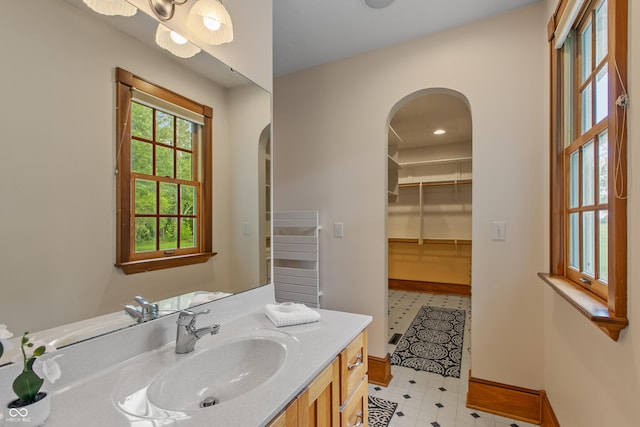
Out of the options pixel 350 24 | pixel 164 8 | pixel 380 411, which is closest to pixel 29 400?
pixel 164 8

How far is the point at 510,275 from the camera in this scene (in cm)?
188

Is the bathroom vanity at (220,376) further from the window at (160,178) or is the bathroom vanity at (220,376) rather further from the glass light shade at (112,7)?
the glass light shade at (112,7)

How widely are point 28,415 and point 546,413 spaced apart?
2296 mm

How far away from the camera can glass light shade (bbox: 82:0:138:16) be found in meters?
0.91

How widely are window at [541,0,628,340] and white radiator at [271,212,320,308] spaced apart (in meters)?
1.50

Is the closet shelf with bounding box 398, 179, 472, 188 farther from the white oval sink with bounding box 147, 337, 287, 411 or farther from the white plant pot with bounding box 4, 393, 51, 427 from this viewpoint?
the white plant pot with bounding box 4, 393, 51, 427

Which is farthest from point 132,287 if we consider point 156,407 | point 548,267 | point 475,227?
point 548,267

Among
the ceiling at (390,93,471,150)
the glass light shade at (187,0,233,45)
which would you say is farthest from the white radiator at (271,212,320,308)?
the ceiling at (390,93,471,150)

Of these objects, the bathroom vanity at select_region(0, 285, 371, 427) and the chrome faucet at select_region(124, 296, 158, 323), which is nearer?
the bathroom vanity at select_region(0, 285, 371, 427)

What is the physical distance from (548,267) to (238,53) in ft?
6.73

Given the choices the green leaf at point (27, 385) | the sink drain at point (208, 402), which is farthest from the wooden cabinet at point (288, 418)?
the green leaf at point (27, 385)

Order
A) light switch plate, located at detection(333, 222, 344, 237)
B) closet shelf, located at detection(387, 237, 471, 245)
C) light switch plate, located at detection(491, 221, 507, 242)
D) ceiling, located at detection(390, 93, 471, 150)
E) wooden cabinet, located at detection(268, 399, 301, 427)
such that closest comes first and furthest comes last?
wooden cabinet, located at detection(268, 399, 301, 427)
light switch plate, located at detection(491, 221, 507, 242)
light switch plate, located at detection(333, 222, 344, 237)
ceiling, located at detection(390, 93, 471, 150)
closet shelf, located at detection(387, 237, 471, 245)

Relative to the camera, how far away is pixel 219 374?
103cm
